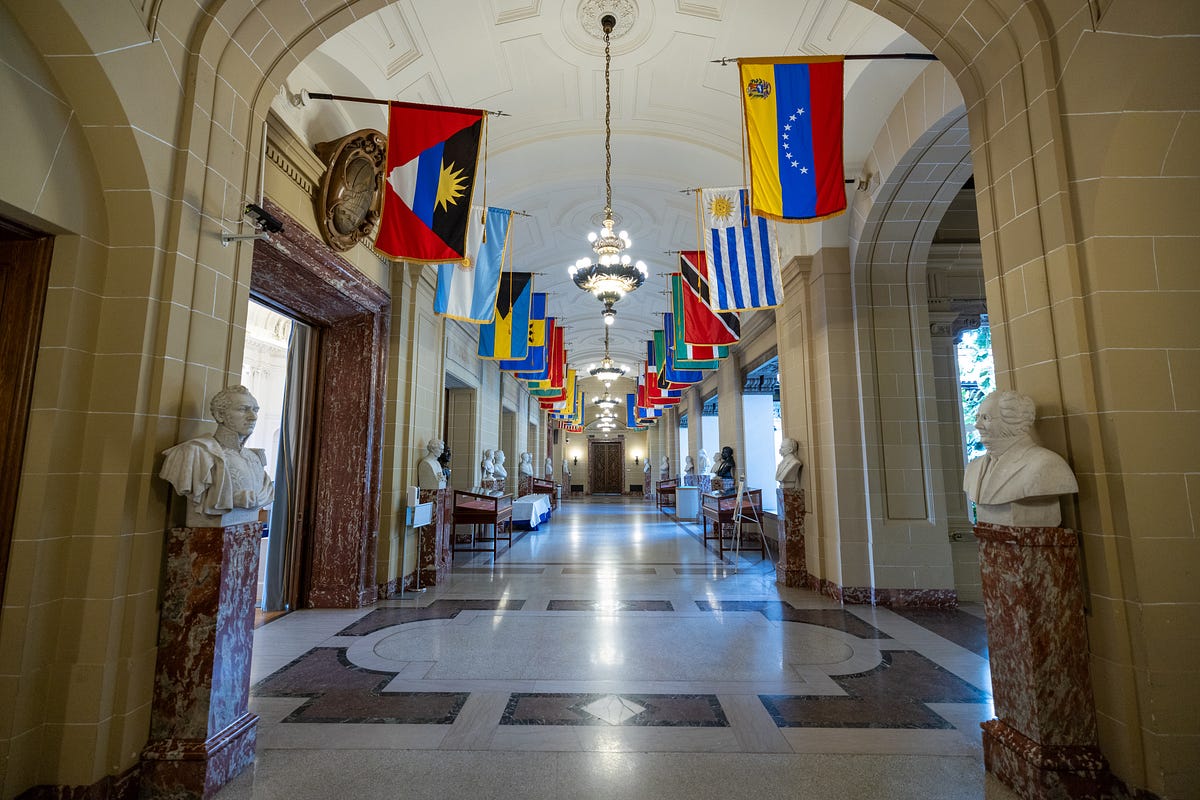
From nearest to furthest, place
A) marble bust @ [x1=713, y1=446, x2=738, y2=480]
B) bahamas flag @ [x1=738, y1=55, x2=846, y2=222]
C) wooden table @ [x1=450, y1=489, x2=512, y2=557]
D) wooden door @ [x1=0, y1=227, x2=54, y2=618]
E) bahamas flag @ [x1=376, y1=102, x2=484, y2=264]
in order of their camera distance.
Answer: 1. wooden door @ [x1=0, y1=227, x2=54, y2=618]
2. bahamas flag @ [x1=738, y1=55, x2=846, y2=222]
3. bahamas flag @ [x1=376, y1=102, x2=484, y2=264]
4. wooden table @ [x1=450, y1=489, x2=512, y2=557]
5. marble bust @ [x1=713, y1=446, x2=738, y2=480]

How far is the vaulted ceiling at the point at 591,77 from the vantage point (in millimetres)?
4234

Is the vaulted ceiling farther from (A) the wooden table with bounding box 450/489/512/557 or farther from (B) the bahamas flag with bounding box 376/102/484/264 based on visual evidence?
(A) the wooden table with bounding box 450/489/512/557

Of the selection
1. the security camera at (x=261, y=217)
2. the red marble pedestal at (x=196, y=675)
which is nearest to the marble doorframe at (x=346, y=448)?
the security camera at (x=261, y=217)

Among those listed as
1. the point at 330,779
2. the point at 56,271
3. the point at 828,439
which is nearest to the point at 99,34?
the point at 56,271

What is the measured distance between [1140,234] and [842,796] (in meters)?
2.64

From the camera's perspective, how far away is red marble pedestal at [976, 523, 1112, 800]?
2.06 m

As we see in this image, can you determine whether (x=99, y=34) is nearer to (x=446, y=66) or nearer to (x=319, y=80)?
(x=319, y=80)

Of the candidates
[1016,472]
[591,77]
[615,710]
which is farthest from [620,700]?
[591,77]

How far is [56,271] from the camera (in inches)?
83.4

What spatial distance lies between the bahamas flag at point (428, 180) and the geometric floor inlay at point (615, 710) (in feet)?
9.71

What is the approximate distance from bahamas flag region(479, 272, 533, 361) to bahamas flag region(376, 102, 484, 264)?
301 cm

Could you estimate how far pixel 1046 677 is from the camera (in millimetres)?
2115

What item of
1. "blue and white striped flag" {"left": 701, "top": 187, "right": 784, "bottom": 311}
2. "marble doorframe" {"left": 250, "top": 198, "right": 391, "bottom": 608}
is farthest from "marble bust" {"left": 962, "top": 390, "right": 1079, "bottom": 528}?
"marble doorframe" {"left": 250, "top": 198, "right": 391, "bottom": 608}

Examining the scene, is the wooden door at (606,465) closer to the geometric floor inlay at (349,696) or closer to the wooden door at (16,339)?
the geometric floor inlay at (349,696)
